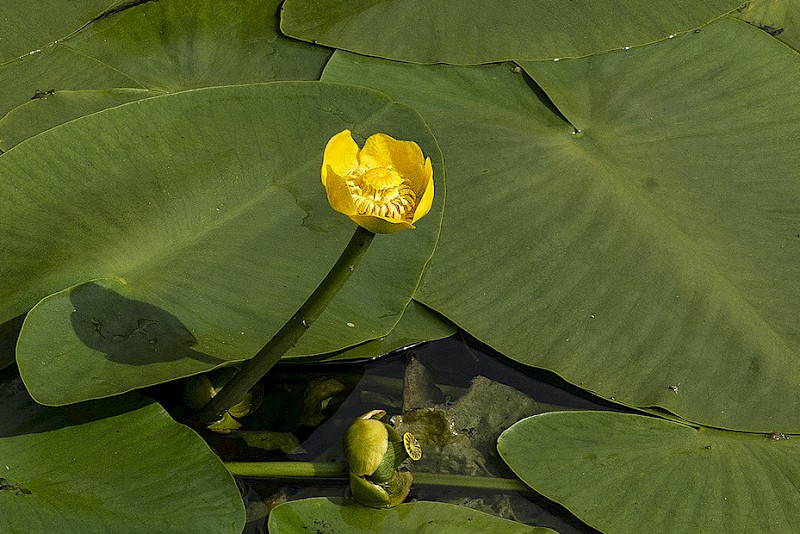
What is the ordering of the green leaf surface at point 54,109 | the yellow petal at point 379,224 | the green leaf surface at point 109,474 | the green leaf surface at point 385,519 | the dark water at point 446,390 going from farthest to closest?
the green leaf surface at point 54,109 < the dark water at point 446,390 < the green leaf surface at point 385,519 < the green leaf surface at point 109,474 < the yellow petal at point 379,224

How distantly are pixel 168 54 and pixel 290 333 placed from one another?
0.89 m

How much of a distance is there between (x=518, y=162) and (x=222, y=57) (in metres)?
0.66

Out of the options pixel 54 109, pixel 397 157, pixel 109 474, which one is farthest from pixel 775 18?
pixel 109 474

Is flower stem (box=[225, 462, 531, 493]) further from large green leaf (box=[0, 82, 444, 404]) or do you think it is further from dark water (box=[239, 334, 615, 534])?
large green leaf (box=[0, 82, 444, 404])

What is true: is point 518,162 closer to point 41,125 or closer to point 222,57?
point 222,57

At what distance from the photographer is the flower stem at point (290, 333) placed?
985 millimetres

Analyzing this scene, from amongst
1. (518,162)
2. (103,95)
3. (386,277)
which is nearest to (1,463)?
(386,277)

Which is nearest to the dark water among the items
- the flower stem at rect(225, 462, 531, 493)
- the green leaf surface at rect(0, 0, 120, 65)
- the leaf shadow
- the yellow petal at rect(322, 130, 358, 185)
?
the flower stem at rect(225, 462, 531, 493)

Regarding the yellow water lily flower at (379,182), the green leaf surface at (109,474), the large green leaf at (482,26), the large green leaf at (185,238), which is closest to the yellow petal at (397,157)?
the yellow water lily flower at (379,182)

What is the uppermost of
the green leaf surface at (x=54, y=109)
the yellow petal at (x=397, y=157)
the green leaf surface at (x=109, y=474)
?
the yellow petal at (x=397, y=157)

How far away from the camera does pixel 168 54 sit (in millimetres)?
1756

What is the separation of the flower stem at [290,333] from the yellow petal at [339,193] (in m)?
0.05

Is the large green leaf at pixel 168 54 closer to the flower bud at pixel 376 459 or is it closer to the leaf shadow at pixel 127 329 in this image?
the leaf shadow at pixel 127 329

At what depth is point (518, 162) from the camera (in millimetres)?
1571
